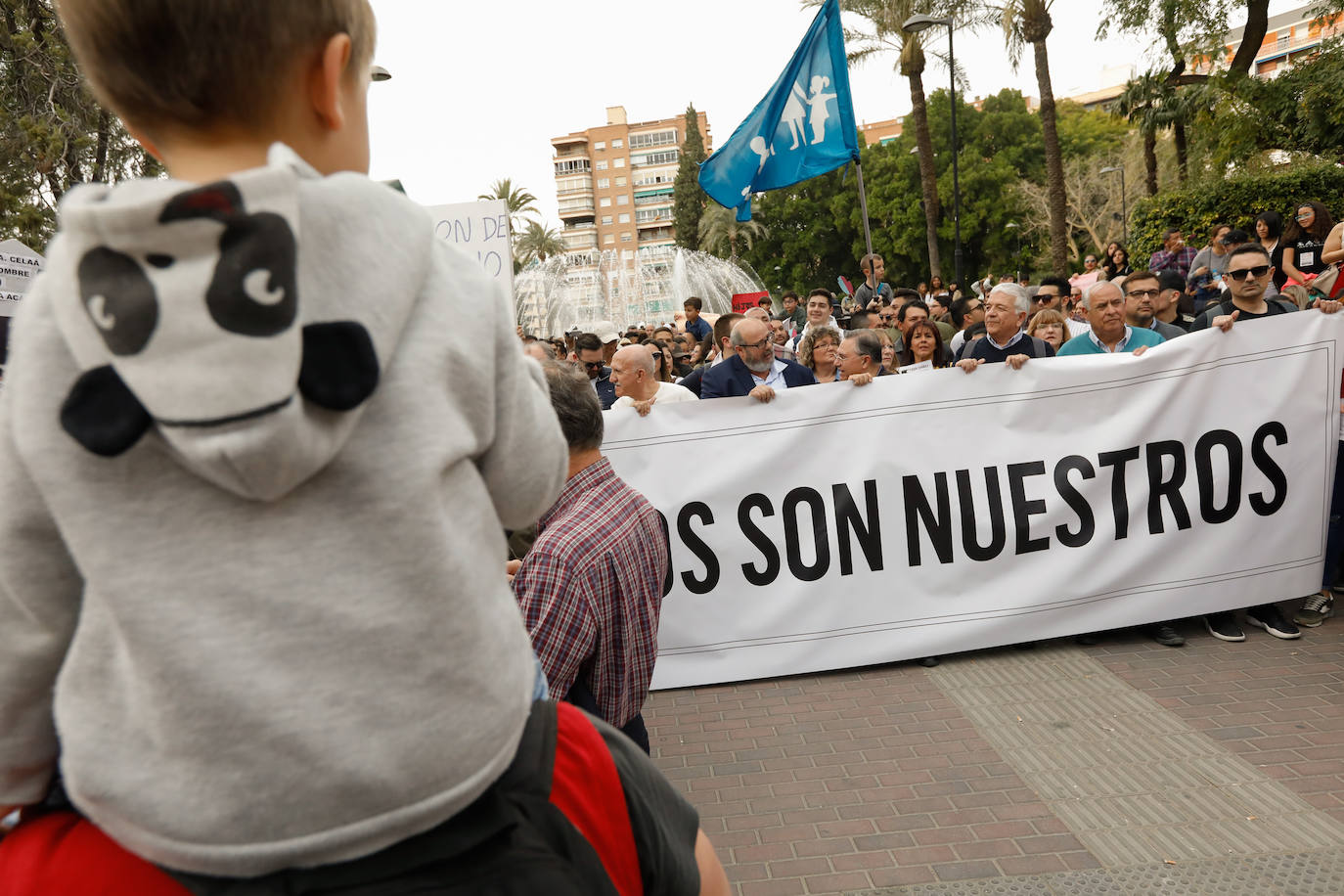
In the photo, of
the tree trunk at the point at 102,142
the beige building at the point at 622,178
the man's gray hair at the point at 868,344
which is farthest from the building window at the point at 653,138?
the man's gray hair at the point at 868,344

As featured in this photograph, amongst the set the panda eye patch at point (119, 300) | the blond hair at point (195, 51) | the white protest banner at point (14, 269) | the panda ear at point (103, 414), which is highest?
the white protest banner at point (14, 269)

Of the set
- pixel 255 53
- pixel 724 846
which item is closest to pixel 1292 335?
pixel 724 846

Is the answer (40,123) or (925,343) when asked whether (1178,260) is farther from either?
(40,123)

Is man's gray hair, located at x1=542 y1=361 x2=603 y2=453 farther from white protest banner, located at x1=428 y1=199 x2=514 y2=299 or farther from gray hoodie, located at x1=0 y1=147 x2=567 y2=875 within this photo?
white protest banner, located at x1=428 y1=199 x2=514 y2=299

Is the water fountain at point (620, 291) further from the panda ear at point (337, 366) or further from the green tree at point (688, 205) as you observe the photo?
the panda ear at point (337, 366)

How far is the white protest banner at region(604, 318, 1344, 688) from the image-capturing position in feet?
18.8

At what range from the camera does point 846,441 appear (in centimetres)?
577

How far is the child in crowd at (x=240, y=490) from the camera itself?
0.87 meters

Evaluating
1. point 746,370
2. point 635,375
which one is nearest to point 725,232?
point 746,370

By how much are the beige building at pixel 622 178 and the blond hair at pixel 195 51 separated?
13092 cm

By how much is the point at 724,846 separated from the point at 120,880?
324 centimetres

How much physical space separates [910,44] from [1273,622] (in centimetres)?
2830

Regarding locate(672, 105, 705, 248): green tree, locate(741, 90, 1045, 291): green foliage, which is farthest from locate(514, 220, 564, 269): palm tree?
locate(741, 90, 1045, 291): green foliage

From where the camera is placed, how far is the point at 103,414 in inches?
34.3
